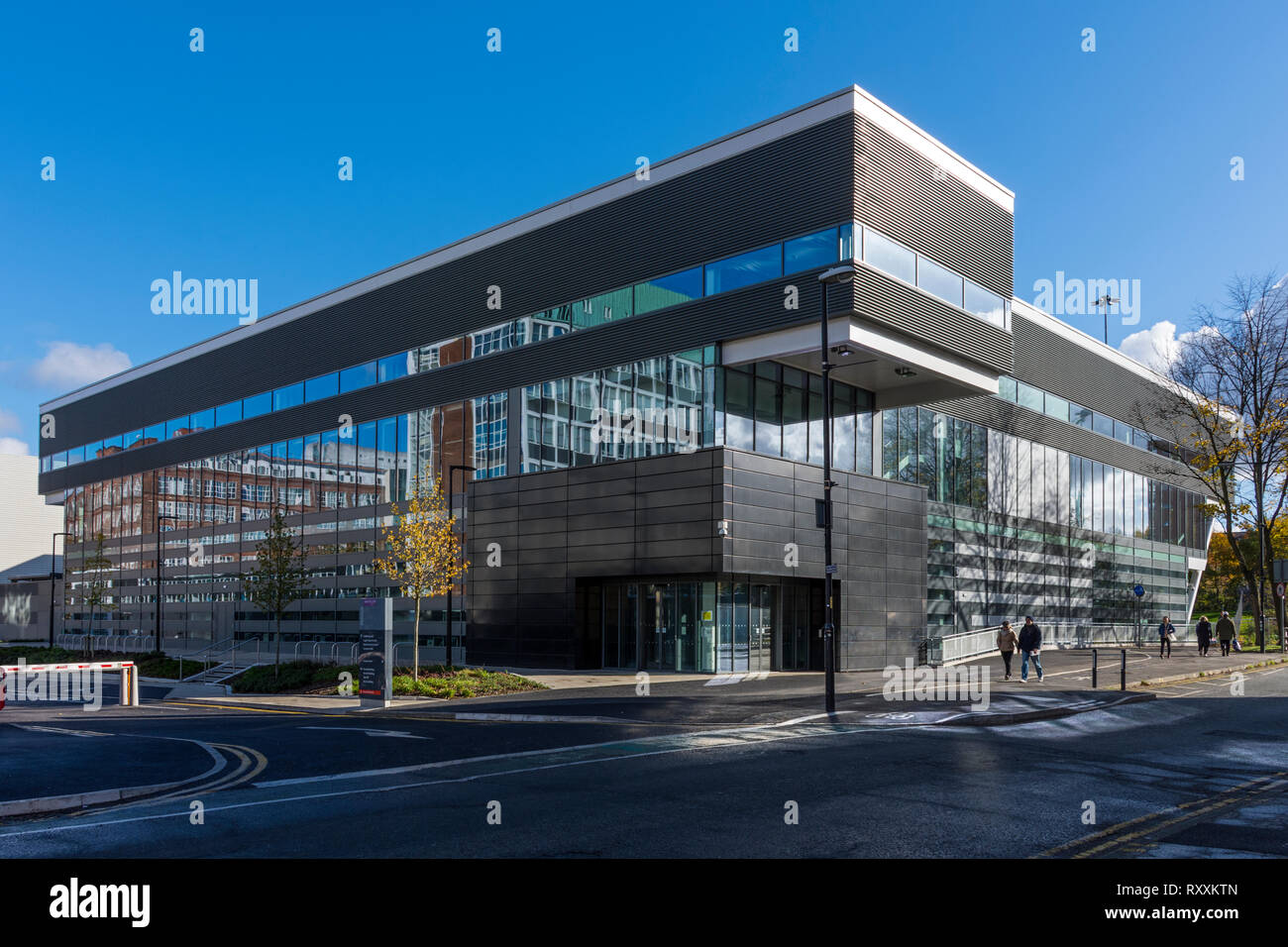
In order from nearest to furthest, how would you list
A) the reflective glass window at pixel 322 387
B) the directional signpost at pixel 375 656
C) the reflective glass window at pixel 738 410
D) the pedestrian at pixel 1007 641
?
the directional signpost at pixel 375 656 < the pedestrian at pixel 1007 641 < the reflective glass window at pixel 738 410 < the reflective glass window at pixel 322 387

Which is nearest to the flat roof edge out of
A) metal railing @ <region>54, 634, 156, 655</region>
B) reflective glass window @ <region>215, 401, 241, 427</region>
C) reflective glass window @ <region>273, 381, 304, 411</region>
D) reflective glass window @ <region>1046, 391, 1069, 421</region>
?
reflective glass window @ <region>273, 381, 304, 411</region>

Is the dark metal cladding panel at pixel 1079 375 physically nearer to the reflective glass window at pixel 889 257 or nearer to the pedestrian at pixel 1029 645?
the reflective glass window at pixel 889 257

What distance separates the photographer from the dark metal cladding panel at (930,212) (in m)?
33.2

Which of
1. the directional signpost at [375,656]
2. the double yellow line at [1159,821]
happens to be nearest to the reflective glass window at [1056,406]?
the directional signpost at [375,656]

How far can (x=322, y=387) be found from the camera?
53.8 metres

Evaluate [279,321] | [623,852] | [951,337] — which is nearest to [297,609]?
[279,321]

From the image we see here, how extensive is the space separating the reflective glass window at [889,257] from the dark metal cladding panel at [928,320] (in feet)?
1.56

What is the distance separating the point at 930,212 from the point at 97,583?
2241 inches

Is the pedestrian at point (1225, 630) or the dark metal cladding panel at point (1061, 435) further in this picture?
the dark metal cladding panel at point (1061, 435)

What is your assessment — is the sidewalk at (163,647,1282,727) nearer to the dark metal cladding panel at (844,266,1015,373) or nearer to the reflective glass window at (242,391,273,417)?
the dark metal cladding panel at (844,266,1015,373)

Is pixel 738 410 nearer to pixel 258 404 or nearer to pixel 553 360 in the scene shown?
pixel 553 360

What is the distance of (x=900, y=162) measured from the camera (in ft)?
113

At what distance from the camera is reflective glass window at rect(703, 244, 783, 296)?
3406 cm

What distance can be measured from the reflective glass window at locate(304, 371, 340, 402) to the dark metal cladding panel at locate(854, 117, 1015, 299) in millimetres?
30891
